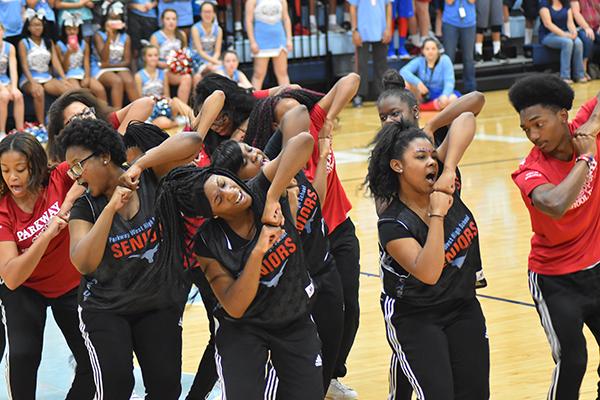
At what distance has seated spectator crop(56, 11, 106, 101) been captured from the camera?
14.8 meters

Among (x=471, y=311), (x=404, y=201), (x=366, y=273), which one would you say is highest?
(x=404, y=201)

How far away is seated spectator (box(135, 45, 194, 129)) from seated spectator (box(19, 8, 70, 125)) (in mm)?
1138

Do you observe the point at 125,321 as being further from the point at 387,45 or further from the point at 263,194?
the point at 387,45

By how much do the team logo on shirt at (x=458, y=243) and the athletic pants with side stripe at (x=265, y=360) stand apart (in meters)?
0.66

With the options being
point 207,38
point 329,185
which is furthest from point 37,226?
point 207,38

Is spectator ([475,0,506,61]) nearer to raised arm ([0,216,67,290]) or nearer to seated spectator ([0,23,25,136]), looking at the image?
seated spectator ([0,23,25,136])

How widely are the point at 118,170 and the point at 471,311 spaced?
1605 mm

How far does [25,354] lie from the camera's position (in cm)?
520

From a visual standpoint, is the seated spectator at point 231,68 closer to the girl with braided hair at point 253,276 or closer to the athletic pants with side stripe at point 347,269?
the athletic pants with side stripe at point 347,269

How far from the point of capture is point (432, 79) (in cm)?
1548

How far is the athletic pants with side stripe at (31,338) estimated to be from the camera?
17.1 ft

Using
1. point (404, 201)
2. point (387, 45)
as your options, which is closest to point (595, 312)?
point (404, 201)

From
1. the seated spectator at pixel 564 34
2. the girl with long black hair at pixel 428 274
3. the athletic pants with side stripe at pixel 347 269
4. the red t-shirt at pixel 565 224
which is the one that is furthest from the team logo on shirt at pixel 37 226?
the seated spectator at pixel 564 34

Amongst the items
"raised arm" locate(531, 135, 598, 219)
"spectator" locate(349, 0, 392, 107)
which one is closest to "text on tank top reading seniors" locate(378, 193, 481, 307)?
"raised arm" locate(531, 135, 598, 219)
